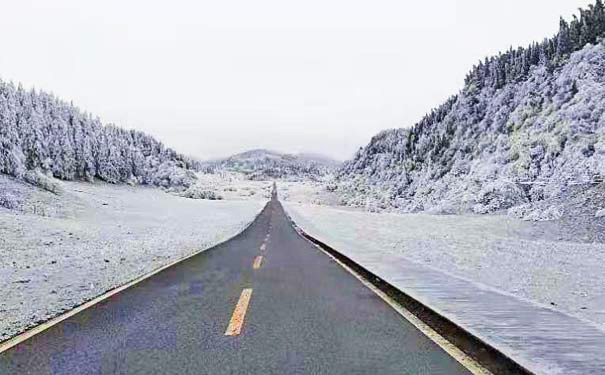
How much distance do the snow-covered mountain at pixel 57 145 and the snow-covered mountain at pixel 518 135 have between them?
45.0 meters

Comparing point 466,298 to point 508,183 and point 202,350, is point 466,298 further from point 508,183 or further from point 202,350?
point 508,183

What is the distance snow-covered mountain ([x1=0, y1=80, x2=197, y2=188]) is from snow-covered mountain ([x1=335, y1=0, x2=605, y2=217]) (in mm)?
45023

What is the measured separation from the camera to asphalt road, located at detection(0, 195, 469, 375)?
5.25m

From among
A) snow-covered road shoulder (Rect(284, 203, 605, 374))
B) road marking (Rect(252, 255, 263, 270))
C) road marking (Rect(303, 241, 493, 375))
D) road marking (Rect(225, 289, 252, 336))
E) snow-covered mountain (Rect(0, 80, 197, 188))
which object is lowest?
road marking (Rect(252, 255, 263, 270))

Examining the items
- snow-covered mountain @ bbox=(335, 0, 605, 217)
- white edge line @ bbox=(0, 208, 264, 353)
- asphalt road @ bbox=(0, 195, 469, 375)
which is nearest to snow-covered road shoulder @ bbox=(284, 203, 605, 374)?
asphalt road @ bbox=(0, 195, 469, 375)

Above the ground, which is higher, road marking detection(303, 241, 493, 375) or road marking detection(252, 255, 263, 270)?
road marking detection(303, 241, 493, 375)

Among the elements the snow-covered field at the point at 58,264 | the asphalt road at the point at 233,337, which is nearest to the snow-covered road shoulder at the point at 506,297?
the asphalt road at the point at 233,337

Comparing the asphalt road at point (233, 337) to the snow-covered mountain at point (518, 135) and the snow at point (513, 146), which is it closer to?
the snow at point (513, 146)

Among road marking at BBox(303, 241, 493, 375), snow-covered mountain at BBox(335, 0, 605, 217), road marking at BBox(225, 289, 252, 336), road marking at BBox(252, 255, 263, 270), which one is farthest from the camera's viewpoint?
snow-covered mountain at BBox(335, 0, 605, 217)

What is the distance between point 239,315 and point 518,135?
56096 mm

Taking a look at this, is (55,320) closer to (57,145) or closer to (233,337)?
(233,337)

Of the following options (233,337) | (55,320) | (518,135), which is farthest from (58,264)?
(518,135)

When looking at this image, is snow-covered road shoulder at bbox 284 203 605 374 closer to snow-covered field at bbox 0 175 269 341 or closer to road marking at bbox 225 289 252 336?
road marking at bbox 225 289 252 336

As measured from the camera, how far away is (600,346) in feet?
18.0
